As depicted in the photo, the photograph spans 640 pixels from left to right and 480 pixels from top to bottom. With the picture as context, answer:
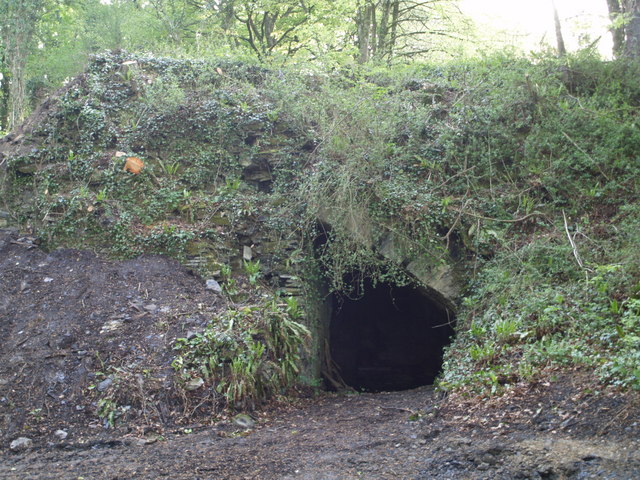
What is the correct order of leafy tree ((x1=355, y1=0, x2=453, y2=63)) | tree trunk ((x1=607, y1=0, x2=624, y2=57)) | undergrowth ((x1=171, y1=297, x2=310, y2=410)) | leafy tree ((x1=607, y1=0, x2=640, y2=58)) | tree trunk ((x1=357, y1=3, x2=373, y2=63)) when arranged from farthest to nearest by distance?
leafy tree ((x1=355, y1=0, x2=453, y2=63)), tree trunk ((x1=357, y1=3, x2=373, y2=63)), tree trunk ((x1=607, y1=0, x2=624, y2=57)), leafy tree ((x1=607, y1=0, x2=640, y2=58)), undergrowth ((x1=171, y1=297, x2=310, y2=410))

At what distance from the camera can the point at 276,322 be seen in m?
7.54

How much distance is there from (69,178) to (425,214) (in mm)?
6309

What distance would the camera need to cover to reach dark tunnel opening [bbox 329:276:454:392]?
40.1 ft

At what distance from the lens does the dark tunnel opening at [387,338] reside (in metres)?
12.2

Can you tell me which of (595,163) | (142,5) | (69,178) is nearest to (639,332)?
(595,163)

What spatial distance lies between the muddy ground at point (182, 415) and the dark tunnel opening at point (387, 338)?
4040 mm

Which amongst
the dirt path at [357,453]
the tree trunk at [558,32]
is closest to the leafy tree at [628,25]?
the tree trunk at [558,32]

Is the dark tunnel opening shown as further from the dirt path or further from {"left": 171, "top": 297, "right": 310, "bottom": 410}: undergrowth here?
the dirt path

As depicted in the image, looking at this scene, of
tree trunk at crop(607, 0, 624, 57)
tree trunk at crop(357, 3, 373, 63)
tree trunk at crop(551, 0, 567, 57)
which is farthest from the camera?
tree trunk at crop(357, 3, 373, 63)

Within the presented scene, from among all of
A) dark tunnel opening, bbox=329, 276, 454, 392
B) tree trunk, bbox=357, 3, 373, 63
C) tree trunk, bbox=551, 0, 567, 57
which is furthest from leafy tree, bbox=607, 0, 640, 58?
dark tunnel opening, bbox=329, 276, 454, 392

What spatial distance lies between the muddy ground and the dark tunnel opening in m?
4.04

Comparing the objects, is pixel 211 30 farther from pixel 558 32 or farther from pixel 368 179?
pixel 558 32

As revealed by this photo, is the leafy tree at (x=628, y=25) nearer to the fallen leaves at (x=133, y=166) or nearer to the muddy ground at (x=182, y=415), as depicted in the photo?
the muddy ground at (x=182, y=415)

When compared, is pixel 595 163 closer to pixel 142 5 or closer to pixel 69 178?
pixel 69 178
